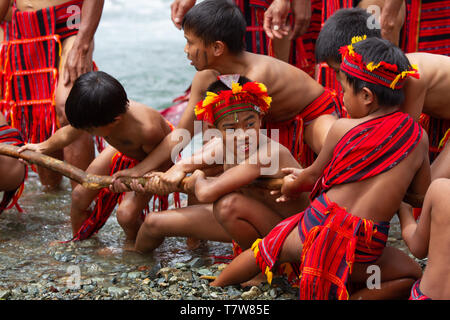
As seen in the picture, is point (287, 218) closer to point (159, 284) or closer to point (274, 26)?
point (159, 284)

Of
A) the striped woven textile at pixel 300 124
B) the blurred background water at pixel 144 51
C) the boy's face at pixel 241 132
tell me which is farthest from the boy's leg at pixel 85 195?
the blurred background water at pixel 144 51

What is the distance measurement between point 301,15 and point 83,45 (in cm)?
145

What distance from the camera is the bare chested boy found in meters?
4.16

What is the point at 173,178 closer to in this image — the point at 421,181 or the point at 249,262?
the point at 249,262

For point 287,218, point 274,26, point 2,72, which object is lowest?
point 287,218

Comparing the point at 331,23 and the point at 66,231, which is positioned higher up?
the point at 331,23

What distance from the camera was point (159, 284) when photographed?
2.97 m

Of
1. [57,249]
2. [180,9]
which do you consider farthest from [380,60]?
[57,249]

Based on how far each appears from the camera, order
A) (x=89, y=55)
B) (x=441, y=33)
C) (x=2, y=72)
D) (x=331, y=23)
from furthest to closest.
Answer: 1. (x=2, y=72)
2. (x=89, y=55)
3. (x=441, y=33)
4. (x=331, y=23)

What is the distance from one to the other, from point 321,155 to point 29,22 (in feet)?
8.56

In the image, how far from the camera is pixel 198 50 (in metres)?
3.42

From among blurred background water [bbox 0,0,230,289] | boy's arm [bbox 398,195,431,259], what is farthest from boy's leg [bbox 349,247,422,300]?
blurred background water [bbox 0,0,230,289]

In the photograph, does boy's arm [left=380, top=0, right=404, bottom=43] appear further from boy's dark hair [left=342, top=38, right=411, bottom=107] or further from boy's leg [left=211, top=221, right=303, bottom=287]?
boy's leg [left=211, top=221, right=303, bottom=287]

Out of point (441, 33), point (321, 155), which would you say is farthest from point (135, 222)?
point (441, 33)
